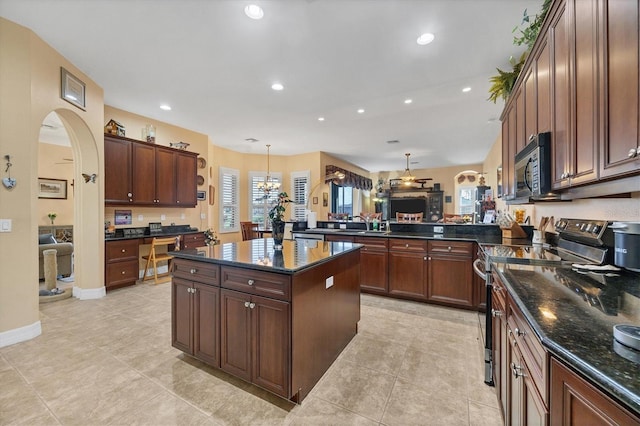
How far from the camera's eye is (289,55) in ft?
9.39

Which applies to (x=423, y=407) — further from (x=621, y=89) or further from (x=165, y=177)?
(x=165, y=177)

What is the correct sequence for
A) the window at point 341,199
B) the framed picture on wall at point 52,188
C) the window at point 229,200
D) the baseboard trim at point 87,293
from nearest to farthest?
the baseboard trim at point 87,293 → the framed picture on wall at point 52,188 → the window at point 229,200 → the window at point 341,199

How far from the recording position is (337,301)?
7.52 ft

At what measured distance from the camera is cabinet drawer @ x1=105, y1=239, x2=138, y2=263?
3.98 metres

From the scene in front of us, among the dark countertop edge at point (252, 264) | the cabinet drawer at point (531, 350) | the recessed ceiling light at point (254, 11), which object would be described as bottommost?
the cabinet drawer at point (531, 350)

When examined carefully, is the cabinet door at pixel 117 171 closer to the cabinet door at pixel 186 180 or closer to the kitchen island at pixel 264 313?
the cabinet door at pixel 186 180

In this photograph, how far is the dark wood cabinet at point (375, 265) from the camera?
12.6 feet

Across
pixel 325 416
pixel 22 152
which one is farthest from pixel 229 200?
pixel 325 416

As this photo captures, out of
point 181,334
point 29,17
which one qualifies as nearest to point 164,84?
point 29,17

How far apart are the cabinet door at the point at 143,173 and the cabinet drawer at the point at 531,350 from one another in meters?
5.25

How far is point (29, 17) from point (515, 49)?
15.9 feet

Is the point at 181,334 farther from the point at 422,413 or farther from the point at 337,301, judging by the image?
the point at 422,413

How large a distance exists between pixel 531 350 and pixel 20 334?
165 inches

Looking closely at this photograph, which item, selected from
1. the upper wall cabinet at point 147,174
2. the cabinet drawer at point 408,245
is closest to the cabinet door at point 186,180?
the upper wall cabinet at point 147,174
